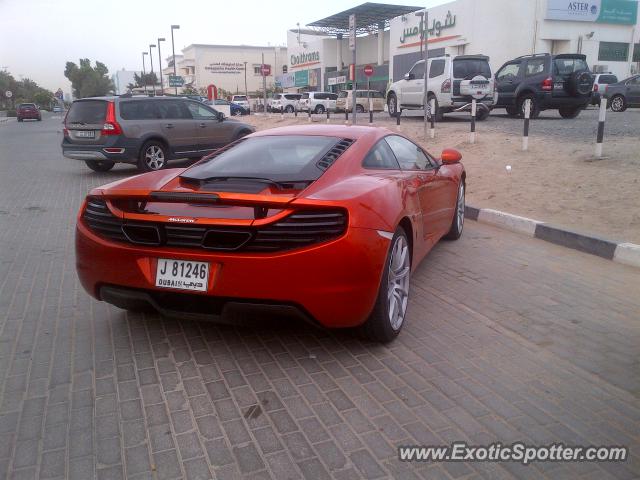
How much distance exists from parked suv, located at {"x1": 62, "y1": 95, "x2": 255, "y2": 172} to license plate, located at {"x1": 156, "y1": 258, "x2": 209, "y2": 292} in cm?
878

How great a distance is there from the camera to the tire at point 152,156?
1138 centimetres

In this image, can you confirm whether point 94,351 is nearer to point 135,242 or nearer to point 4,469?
point 135,242

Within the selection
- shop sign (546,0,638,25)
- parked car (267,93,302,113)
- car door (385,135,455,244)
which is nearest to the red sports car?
car door (385,135,455,244)

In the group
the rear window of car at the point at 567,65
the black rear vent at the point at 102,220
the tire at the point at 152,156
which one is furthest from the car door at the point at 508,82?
the black rear vent at the point at 102,220

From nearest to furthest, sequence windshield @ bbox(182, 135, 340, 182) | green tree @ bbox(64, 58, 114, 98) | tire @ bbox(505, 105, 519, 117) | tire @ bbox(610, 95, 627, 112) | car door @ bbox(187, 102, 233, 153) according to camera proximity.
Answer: windshield @ bbox(182, 135, 340, 182)
car door @ bbox(187, 102, 233, 153)
tire @ bbox(505, 105, 519, 117)
tire @ bbox(610, 95, 627, 112)
green tree @ bbox(64, 58, 114, 98)

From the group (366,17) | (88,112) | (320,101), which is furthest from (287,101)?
(88,112)

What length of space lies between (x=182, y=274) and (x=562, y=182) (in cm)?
678

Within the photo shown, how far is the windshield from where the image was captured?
3.43 metres

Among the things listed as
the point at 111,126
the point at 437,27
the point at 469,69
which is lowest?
the point at 111,126

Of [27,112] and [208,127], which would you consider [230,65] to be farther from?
[208,127]

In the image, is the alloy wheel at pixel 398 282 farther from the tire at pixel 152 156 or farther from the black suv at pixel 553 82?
the black suv at pixel 553 82

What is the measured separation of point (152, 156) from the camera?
11602 mm

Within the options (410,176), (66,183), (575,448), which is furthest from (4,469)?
(66,183)

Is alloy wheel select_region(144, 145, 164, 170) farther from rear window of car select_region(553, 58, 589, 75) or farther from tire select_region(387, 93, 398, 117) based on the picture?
rear window of car select_region(553, 58, 589, 75)
